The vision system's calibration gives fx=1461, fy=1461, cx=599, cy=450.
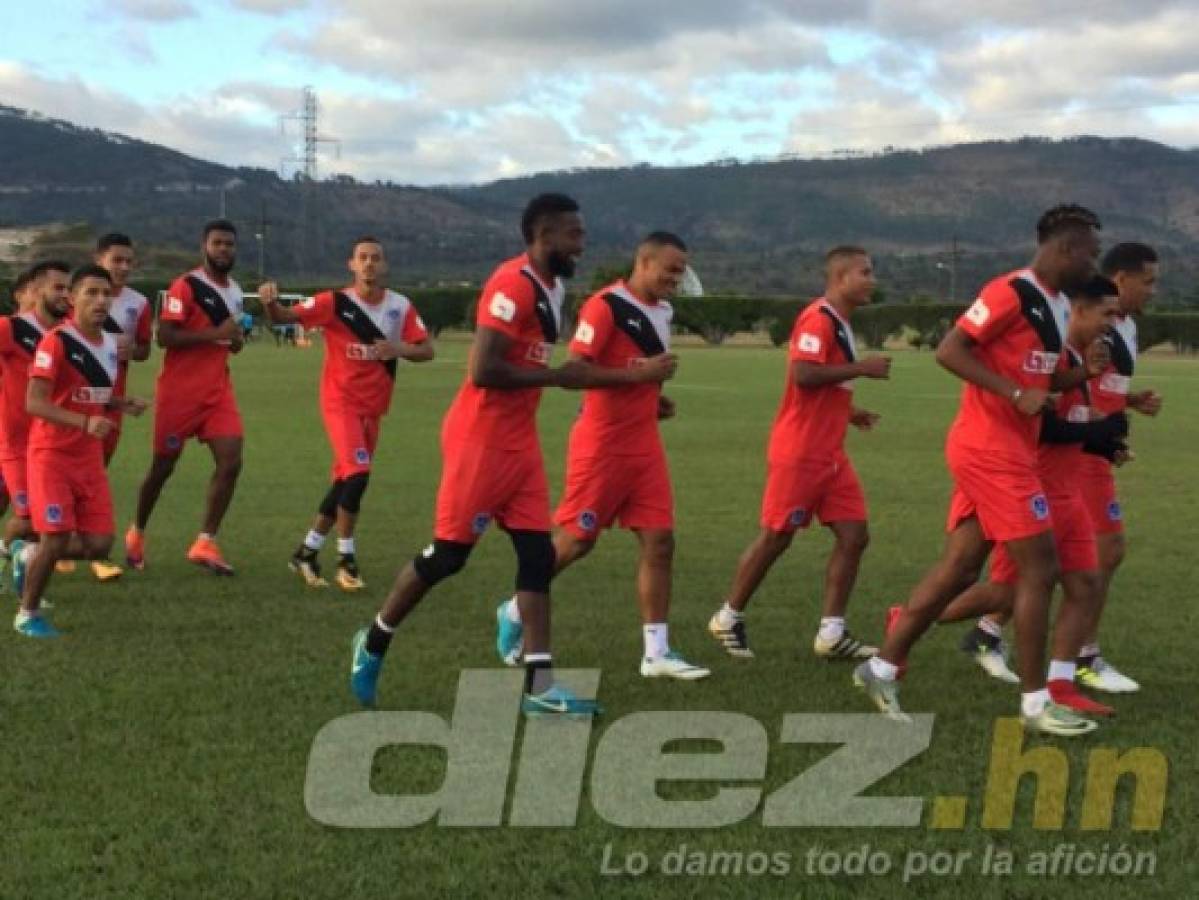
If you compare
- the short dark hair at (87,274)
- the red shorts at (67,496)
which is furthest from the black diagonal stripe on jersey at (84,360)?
the red shorts at (67,496)

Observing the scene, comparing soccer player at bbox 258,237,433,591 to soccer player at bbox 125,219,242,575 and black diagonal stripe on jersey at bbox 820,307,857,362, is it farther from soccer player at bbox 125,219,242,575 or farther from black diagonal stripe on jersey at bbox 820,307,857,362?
black diagonal stripe on jersey at bbox 820,307,857,362

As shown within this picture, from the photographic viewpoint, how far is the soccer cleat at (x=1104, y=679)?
722 cm

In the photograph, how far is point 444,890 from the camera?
4.59 meters

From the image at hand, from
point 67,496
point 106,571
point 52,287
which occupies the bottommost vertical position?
point 106,571

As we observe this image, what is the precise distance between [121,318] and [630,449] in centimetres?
491

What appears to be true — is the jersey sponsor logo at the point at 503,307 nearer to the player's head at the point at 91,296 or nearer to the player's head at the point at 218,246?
the player's head at the point at 91,296

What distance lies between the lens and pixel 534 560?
6.94 meters

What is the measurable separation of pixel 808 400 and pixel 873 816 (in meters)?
3.35

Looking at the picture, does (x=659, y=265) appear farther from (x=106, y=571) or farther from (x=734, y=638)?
(x=106, y=571)

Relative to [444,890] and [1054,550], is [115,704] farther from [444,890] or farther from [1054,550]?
[1054,550]

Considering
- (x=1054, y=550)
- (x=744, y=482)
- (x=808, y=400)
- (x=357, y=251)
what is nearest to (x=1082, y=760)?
(x=1054, y=550)

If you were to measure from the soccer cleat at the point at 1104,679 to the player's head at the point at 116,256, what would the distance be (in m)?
7.01

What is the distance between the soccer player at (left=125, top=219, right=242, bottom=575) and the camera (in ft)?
34.7

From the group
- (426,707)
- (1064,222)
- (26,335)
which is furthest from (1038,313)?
(26,335)
